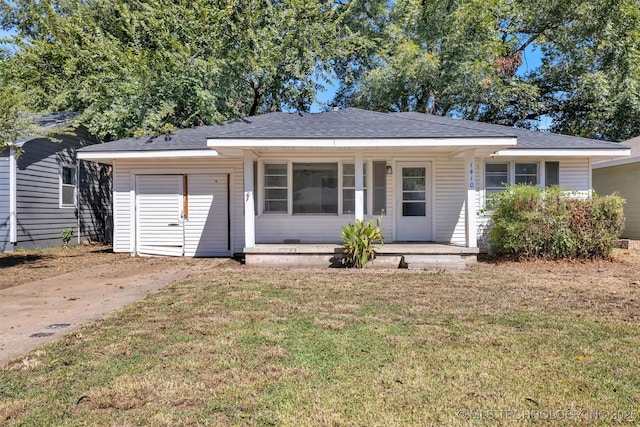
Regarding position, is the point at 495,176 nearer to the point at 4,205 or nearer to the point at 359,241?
the point at 359,241

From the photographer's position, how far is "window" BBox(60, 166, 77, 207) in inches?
524

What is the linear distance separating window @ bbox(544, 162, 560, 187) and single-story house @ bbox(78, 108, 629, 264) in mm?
27

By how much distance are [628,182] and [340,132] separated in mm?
10540

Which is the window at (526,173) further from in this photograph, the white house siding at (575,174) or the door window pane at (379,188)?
the door window pane at (379,188)

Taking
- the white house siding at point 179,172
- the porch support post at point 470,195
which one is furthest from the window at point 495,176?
the white house siding at point 179,172

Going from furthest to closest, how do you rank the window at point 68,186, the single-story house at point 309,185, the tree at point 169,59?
the tree at point 169,59 < the window at point 68,186 < the single-story house at point 309,185

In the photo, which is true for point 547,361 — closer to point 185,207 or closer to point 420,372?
point 420,372

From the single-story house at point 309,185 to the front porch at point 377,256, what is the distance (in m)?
1.13

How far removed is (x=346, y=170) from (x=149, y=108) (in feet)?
26.5

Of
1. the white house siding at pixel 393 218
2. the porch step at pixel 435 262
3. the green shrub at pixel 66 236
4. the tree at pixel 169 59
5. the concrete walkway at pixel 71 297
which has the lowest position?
the concrete walkway at pixel 71 297

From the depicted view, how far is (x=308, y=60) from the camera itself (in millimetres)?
17078

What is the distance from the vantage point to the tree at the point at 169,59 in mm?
14195

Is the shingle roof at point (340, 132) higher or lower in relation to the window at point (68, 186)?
higher

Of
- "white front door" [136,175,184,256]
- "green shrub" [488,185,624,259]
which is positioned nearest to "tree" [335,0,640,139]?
"green shrub" [488,185,624,259]
